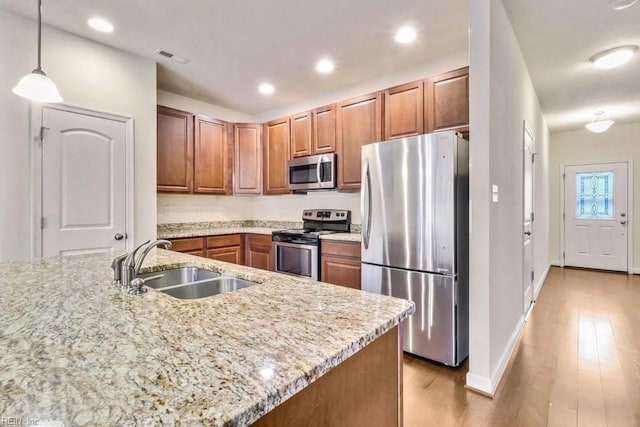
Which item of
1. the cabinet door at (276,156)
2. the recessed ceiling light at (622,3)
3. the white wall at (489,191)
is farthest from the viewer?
the cabinet door at (276,156)

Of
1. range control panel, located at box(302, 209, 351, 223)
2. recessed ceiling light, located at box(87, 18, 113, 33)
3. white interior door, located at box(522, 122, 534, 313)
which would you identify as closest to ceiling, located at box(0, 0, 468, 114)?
recessed ceiling light, located at box(87, 18, 113, 33)

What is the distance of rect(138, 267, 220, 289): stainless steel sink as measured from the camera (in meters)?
1.61

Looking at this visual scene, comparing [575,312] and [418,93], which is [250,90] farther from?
[575,312]

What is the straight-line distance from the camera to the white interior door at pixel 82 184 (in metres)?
2.48

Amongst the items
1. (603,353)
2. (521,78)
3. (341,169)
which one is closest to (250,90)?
(341,169)

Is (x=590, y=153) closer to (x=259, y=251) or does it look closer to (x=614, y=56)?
(x=614, y=56)

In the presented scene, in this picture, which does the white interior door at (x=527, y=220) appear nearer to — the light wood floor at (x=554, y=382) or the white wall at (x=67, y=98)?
the light wood floor at (x=554, y=382)

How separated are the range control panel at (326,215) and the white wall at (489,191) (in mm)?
1711

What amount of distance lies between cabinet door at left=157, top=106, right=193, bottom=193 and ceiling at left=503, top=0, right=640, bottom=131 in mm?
3198

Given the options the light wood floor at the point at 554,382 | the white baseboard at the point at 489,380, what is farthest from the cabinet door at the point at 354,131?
the white baseboard at the point at 489,380

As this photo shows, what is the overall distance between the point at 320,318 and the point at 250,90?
3.52m

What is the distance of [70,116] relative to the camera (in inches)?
101

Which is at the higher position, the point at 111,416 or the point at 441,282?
the point at 111,416

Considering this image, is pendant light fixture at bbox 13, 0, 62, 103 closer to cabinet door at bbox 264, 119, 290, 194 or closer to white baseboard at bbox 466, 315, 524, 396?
cabinet door at bbox 264, 119, 290, 194
